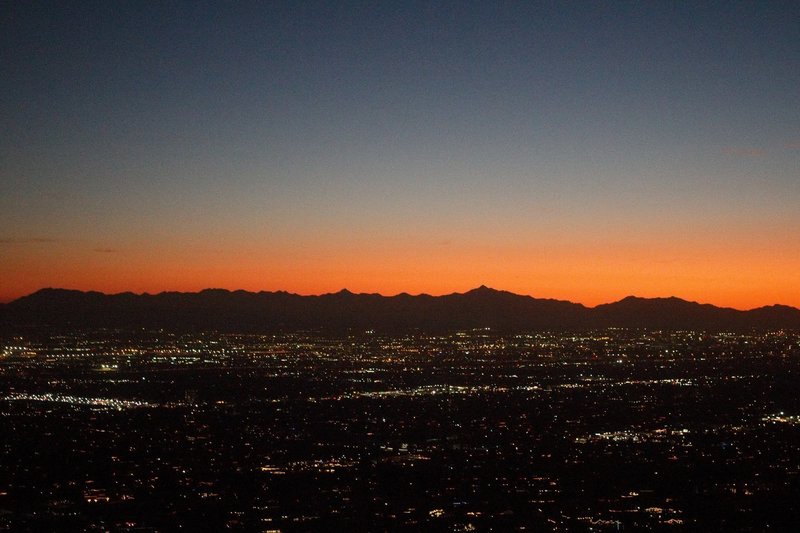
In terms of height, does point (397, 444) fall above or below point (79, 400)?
below

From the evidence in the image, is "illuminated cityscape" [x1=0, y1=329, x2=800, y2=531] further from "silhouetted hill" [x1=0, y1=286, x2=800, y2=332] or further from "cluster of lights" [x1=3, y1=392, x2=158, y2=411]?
"silhouetted hill" [x1=0, y1=286, x2=800, y2=332]

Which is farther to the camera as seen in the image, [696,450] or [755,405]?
[755,405]

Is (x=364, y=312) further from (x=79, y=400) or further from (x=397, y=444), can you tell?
(x=397, y=444)

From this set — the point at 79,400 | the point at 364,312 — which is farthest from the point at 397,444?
the point at 364,312

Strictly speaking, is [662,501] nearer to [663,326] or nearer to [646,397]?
[646,397]

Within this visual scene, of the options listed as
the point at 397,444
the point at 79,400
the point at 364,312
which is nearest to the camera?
the point at 397,444

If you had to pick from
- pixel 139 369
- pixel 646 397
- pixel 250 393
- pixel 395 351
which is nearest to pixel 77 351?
pixel 139 369
